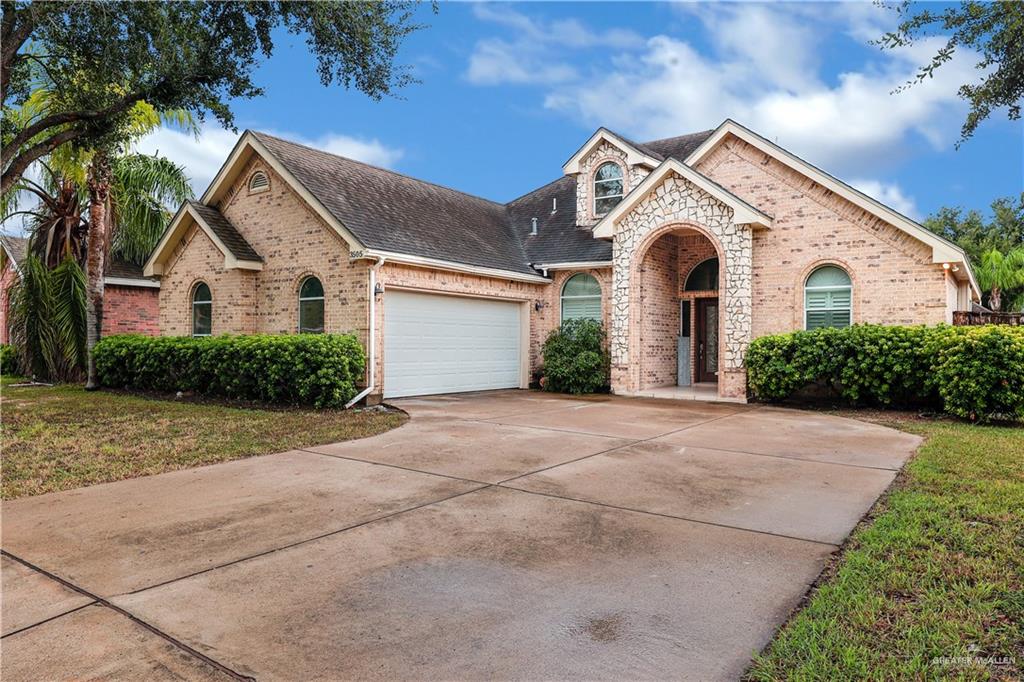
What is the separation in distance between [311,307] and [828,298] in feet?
39.0

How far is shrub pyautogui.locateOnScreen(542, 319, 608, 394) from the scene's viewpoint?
1605 cm

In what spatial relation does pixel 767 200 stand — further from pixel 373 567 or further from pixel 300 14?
pixel 373 567

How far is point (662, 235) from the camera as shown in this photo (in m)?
15.5

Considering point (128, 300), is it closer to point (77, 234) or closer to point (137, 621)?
point (77, 234)

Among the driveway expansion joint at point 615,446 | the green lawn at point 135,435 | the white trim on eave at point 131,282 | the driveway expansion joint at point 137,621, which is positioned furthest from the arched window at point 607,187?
the driveway expansion joint at point 137,621

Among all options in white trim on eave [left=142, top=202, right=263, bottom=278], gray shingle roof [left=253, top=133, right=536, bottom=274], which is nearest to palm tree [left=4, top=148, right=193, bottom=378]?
white trim on eave [left=142, top=202, right=263, bottom=278]

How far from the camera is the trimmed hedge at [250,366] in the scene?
12164mm

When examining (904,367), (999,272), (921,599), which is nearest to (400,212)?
(904,367)

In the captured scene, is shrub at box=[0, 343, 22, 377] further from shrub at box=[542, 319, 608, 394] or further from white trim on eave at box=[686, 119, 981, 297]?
white trim on eave at box=[686, 119, 981, 297]

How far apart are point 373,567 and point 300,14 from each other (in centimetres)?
1087

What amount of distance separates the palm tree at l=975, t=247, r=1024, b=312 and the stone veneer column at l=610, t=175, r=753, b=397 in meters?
31.6

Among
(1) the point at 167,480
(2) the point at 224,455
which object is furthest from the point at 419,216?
(1) the point at 167,480

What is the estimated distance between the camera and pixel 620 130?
18.7 metres

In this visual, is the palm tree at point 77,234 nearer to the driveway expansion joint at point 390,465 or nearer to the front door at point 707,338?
the driveway expansion joint at point 390,465
